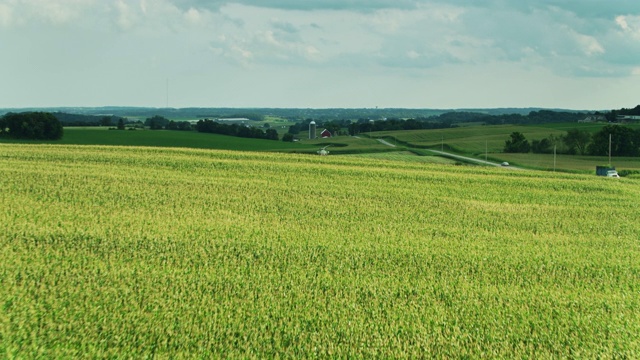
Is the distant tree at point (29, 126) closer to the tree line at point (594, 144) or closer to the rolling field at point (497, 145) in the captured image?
the rolling field at point (497, 145)

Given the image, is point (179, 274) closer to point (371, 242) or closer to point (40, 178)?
point (371, 242)

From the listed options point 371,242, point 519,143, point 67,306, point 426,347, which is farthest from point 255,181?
point 519,143

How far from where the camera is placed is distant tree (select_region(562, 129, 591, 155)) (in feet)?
225

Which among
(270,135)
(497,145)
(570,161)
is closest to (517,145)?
(497,145)

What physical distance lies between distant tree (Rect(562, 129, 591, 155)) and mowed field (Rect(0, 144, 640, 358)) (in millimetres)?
47433

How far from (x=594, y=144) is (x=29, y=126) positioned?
55.4 meters

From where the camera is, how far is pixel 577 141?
69250mm

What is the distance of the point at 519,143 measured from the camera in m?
74.1

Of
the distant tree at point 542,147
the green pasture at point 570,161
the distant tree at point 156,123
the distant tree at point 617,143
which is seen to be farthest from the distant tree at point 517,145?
the distant tree at point 156,123

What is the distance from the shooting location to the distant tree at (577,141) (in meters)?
68.6

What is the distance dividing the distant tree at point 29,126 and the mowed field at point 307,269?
101 feet

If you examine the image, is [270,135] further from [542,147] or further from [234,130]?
[542,147]

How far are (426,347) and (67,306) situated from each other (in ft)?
21.8

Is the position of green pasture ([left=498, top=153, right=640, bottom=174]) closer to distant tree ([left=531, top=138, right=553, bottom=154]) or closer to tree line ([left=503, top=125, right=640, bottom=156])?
tree line ([left=503, top=125, right=640, bottom=156])
